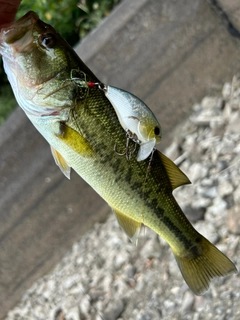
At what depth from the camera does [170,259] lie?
3186 millimetres

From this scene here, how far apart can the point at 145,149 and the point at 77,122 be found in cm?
26

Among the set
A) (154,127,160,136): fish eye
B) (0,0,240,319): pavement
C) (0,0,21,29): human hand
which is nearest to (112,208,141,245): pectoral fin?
(154,127,160,136): fish eye

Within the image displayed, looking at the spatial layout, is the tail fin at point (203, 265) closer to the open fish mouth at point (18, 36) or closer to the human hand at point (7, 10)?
the open fish mouth at point (18, 36)

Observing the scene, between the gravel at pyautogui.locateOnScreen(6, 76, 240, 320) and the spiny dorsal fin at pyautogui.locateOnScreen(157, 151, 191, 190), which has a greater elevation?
the spiny dorsal fin at pyautogui.locateOnScreen(157, 151, 191, 190)

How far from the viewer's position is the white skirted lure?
1.53 m

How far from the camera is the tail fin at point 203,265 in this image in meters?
2.02

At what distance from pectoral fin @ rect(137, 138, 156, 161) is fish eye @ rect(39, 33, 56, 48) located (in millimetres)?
457

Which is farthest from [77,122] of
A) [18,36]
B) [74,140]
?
[18,36]

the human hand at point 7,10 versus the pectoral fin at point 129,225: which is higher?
the human hand at point 7,10

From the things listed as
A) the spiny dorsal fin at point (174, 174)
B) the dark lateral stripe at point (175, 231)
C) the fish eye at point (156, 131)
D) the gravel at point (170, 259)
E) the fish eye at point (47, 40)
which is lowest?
the gravel at point (170, 259)

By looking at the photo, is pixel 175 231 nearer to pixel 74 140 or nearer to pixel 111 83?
pixel 74 140

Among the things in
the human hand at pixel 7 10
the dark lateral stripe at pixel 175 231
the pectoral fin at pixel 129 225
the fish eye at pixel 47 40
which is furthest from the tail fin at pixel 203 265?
the human hand at pixel 7 10

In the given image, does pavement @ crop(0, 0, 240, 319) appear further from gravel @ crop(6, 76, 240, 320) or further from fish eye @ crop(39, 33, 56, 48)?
fish eye @ crop(39, 33, 56, 48)

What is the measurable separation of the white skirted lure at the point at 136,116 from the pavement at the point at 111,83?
1921 millimetres
